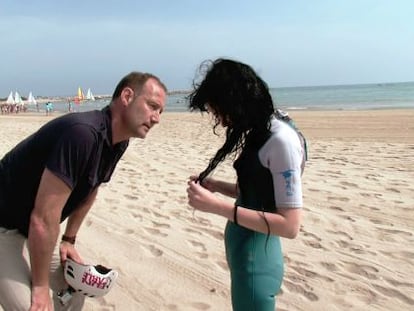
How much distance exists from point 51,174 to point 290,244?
315 cm

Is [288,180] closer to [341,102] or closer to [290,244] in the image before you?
[290,244]

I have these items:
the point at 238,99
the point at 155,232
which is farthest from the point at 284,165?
the point at 155,232

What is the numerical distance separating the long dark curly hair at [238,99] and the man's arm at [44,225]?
0.77m

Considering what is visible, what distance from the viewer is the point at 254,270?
199cm

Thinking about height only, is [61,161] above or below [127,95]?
below

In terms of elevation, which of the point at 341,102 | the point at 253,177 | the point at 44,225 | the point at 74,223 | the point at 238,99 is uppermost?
the point at 238,99

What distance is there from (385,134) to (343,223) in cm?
1063

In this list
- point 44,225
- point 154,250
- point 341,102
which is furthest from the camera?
point 341,102

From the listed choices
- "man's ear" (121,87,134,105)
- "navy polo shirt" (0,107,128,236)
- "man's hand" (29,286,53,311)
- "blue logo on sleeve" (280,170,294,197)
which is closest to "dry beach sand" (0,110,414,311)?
"man's ear" (121,87,134,105)

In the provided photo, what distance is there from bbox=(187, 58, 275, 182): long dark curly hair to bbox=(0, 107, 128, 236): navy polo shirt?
0.54 meters

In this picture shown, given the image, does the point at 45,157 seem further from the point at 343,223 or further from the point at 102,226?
the point at 343,223

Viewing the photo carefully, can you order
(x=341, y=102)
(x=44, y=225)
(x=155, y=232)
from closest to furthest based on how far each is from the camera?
(x=44, y=225) → (x=155, y=232) → (x=341, y=102)

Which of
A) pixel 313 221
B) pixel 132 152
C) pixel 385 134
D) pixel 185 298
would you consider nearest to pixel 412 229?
pixel 313 221

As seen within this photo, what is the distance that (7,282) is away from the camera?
7.04 ft
